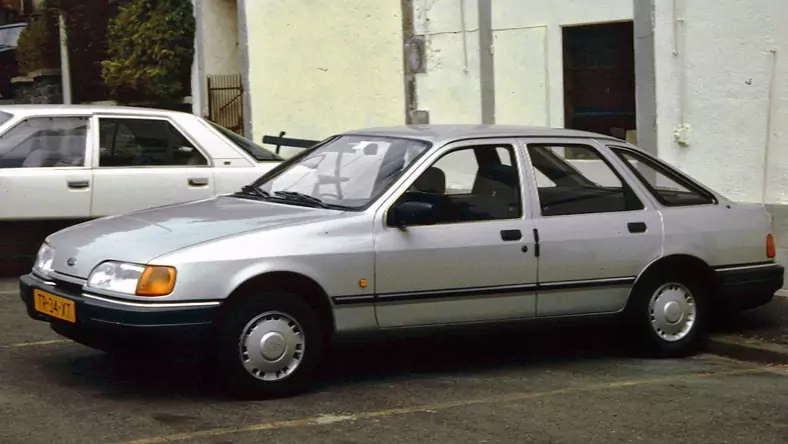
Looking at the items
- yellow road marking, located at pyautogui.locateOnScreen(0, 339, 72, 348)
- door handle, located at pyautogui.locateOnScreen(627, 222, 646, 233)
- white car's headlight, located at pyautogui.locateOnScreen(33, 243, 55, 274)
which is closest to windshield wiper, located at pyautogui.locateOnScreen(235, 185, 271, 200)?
white car's headlight, located at pyautogui.locateOnScreen(33, 243, 55, 274)

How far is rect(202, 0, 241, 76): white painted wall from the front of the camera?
20047mm

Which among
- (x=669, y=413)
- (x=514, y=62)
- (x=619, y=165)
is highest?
(x=514, y=62)

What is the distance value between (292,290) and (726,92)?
5.93 metres

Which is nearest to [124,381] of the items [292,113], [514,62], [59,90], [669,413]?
[669,413]

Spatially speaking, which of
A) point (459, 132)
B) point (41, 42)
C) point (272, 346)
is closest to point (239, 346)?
point (272, 346)

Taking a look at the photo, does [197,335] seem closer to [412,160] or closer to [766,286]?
[412,160]

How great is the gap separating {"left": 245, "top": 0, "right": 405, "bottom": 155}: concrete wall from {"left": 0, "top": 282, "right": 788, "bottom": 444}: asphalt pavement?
24.7ft

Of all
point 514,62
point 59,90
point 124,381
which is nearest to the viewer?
point 124,381

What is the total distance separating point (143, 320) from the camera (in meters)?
6.45

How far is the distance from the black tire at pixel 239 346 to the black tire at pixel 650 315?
2.15m

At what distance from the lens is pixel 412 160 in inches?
293

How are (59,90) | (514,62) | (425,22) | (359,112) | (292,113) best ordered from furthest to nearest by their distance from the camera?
(59,90)
(292,113)
(359,112)
(425,22)
(514,62)

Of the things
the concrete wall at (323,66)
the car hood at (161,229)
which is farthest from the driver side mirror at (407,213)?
the concrete wall at (323,66)

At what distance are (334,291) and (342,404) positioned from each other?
2.00 ft
